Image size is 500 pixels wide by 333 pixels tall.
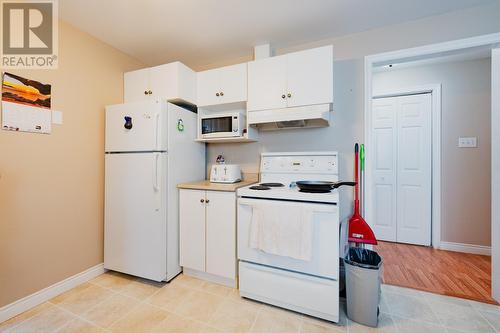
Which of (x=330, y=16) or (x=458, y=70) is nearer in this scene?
(x=330, y=16)

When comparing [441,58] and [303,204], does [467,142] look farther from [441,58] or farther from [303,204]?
[303,204]

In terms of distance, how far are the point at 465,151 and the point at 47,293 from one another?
15.1ft

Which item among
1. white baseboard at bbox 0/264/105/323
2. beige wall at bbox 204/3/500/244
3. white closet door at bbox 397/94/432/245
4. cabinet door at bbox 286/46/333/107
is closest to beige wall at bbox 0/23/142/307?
white baseboard at bbox 0/264/105/323

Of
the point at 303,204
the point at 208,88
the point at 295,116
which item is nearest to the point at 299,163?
the point at 295,116

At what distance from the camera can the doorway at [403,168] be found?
2.83m

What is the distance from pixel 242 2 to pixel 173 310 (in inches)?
96.7

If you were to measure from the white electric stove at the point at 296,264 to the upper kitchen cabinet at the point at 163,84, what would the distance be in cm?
122

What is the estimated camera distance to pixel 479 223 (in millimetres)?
2570

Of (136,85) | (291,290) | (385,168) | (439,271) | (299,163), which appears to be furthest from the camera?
(385,168)

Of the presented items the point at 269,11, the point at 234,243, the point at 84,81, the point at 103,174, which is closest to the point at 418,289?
the point at 234,243

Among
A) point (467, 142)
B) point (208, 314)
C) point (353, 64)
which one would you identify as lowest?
point (208, 314)

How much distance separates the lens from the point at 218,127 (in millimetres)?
2252

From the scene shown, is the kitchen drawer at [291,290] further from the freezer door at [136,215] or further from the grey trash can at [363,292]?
the freezer door at [136,215]

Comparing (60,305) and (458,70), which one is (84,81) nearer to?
(60,305)
